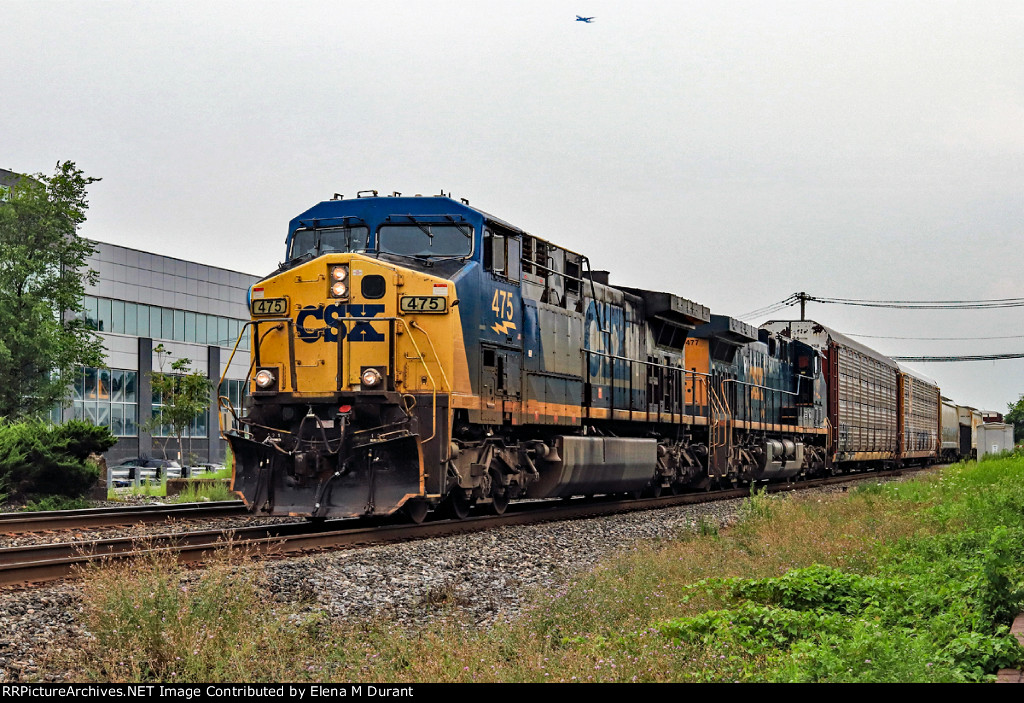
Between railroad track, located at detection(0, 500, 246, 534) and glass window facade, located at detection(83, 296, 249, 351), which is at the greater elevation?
glass window facade, located at detection(83, 296, 249, 351)

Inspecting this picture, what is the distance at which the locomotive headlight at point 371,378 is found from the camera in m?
12.1

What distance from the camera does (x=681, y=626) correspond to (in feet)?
20.7

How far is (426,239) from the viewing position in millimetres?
13109

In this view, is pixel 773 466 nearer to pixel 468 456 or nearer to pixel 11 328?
pixel 468 456

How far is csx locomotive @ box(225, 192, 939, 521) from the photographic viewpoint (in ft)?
39.2

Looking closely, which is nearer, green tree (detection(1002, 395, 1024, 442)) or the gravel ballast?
the gravel ballast

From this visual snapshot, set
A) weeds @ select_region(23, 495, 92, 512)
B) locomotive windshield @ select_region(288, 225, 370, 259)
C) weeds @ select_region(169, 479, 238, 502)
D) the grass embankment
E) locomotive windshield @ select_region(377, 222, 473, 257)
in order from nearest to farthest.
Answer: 1. the grass embankment
2. locomotive windshield @ select_region(377, 222, 473, 257)
3. locomotive windshield @ select_region(288, 225, 370, 259)
4. weeds @ select_region(23, 495, 92, 512)
5. weeds @ select_region(169, 479, 238, 502)

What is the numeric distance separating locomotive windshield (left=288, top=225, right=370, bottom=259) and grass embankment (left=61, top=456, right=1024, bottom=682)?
5.89 metres

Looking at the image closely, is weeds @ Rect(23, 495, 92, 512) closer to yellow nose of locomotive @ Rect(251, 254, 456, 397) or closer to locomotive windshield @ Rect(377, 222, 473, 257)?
yellow nose of locomotive @ Rect(251, 254, 456, 397)

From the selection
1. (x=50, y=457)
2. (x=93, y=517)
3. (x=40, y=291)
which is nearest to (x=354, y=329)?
(x=93, y=517)

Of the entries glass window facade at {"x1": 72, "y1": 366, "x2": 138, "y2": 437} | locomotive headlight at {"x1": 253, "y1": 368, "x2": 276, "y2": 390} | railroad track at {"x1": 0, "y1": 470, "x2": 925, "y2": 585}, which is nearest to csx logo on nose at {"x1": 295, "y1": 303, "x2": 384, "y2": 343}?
locomotive headlight at {"x1": 253, "y1": 368, "x2": 276, "y2": 390}

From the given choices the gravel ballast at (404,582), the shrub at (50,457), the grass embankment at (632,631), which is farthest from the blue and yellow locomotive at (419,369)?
the shrub at (50,457)

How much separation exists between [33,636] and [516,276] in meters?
8.47

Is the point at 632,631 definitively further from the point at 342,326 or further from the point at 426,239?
the point at 426,239
